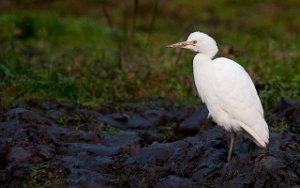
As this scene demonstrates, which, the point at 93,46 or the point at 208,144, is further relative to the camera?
the point at 93,46

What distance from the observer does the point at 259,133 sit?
21.6 ft

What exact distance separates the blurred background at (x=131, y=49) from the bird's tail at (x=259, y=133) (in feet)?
6.77

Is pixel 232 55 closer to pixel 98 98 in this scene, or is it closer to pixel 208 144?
pixel 98 98

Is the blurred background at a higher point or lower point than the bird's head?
lower

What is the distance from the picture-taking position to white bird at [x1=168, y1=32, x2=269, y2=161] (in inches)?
265

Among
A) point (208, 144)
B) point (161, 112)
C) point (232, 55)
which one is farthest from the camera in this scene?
point (232, 55)

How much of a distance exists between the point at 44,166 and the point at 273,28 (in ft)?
31.2

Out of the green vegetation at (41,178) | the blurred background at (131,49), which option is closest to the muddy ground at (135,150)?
the green vegetation at (41,178)

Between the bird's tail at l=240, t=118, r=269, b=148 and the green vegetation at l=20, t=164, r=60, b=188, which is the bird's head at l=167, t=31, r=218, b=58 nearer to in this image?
the bird's tail at l=240, t=118, r=269, b=148

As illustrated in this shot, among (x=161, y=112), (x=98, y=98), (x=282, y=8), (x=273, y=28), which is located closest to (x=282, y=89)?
(x=161, y=112)

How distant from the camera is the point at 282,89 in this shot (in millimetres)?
9047

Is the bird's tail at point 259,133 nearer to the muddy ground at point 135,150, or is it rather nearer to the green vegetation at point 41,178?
the muddy ground at point 135,150

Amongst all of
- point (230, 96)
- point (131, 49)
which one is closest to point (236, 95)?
point (230, 96)

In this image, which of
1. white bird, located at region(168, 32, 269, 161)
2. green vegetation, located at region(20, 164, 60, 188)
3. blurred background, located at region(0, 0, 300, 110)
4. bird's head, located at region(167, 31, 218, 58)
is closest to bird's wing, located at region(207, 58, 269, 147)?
white bird, located at region(168, 32, 269, 161)
